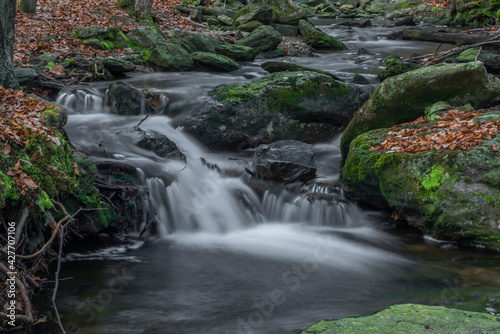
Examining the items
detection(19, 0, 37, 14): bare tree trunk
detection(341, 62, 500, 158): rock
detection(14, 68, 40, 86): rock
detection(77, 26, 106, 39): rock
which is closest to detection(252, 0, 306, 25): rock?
detection(77, 26, 106, 39): rock

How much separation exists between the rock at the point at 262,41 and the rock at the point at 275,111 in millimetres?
6804

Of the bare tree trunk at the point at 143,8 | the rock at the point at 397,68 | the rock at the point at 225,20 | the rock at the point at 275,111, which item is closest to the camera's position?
the rock at the point at 275,111

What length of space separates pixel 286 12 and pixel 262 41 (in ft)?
19.9

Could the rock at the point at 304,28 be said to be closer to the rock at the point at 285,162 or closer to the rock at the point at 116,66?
the rock at the point at 116,66

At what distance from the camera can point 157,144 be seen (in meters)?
8.19

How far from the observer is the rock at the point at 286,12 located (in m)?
21.6

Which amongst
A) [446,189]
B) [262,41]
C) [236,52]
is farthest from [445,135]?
[262,41]

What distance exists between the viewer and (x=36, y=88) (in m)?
9.49

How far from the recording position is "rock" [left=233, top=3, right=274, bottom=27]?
20500 mm

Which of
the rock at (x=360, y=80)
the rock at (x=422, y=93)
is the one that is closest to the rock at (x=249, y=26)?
the rock at (x=360, y=80)

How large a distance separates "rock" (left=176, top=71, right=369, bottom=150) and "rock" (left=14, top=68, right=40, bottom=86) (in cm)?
311

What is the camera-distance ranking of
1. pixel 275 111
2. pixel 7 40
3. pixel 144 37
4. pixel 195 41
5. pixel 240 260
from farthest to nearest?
1. pixel 195 41
2. pixel 144 37
3. pixel 275 111
4. pixel 7 40
5. pixel 240 260

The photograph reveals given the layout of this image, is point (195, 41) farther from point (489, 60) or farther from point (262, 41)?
point (489, 60)

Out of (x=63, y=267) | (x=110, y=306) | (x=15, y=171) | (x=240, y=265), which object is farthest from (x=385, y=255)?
(x=15, y=171)
